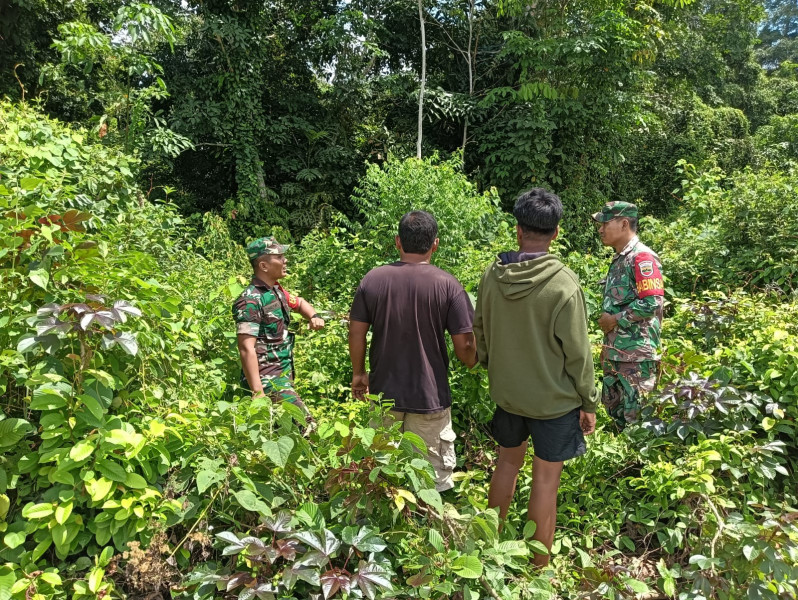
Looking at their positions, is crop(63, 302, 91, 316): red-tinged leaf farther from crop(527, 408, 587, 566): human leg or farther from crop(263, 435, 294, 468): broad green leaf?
crop(527, 408, 587, 566): human leg

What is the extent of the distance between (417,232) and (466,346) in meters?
0.59

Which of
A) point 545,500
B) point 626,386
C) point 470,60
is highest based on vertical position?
point 470,60

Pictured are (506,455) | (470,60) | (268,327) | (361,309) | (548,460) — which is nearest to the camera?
(548,460)

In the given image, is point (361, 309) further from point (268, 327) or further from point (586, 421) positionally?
point (586, 421)

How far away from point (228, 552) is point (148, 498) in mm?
343

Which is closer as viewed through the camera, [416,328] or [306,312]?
[416,328]

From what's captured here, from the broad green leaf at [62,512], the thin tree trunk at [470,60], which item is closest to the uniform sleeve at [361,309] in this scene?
the broad green leaf at [62,512]

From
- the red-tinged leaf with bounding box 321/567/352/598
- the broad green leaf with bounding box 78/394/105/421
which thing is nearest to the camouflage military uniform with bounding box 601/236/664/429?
the red-tinged leaf with bounding box 321/567/352/598

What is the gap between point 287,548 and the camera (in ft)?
5.76

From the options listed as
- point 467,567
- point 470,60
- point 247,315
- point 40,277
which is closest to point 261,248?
point 247,315

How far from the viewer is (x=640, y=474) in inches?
113

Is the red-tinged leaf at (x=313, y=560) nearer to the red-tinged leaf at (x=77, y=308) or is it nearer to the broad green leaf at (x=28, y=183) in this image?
the red-tinged leaf at (x=77, y=308)

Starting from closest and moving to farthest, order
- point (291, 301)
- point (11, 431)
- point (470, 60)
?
point (11, 431)
point (291, 301)
point (470, 60)

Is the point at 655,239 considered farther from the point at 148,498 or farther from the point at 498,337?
the point at 148,498
